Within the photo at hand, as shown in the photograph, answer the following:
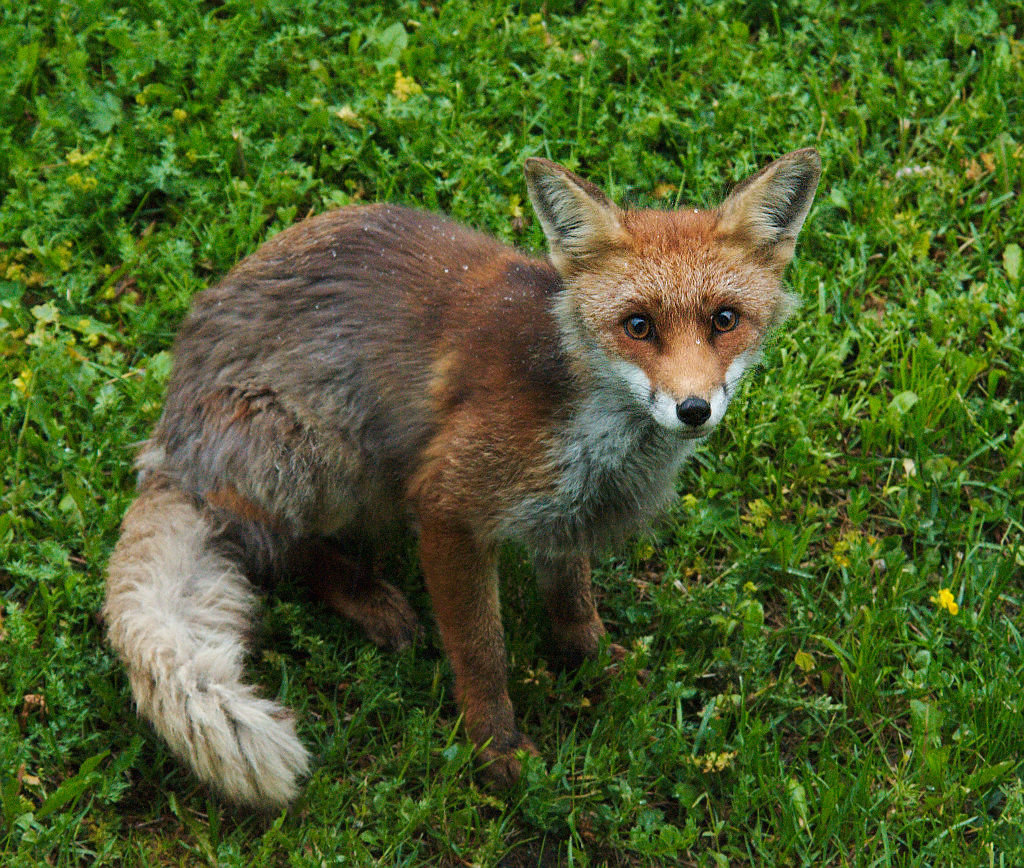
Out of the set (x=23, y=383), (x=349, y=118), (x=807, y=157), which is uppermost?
(x=807, y=157)

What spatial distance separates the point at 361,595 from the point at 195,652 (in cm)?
100

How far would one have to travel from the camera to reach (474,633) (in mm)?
4566

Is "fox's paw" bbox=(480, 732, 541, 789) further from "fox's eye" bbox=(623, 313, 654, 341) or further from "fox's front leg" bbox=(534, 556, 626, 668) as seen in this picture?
"fox's eye" bbox=(623, 313, 654, 341)

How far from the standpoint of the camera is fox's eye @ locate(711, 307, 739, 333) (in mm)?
3976

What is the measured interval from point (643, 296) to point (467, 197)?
240 cm

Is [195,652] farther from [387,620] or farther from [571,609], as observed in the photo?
[571,609]

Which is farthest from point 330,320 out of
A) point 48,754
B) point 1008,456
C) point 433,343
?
point 1008,456

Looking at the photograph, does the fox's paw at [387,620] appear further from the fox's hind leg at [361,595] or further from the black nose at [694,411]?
the black nose at [694,411]

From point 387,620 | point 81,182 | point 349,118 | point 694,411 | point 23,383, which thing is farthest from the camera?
point 349,118

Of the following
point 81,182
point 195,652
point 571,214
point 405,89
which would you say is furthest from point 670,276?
point 81,182

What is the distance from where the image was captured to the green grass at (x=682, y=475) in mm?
4523

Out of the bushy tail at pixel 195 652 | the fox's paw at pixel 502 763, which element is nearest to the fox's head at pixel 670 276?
the fox's paw at pixel 502 763

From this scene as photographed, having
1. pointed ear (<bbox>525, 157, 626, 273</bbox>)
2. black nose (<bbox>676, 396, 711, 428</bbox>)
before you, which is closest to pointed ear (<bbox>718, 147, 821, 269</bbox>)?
pointed ear (<bbox>525, 157, 626, 273</bbox>)

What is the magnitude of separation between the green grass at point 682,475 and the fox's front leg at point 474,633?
15 centimetres
